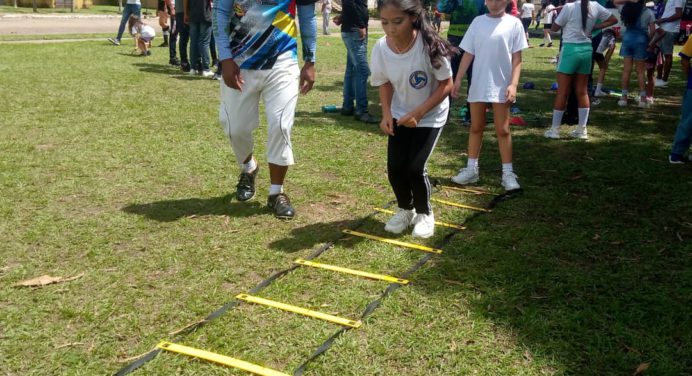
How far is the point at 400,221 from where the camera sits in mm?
4711

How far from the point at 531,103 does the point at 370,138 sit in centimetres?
398

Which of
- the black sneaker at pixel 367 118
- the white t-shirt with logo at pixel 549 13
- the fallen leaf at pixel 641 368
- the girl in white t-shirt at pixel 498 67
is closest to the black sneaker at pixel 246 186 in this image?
the girl in white t-shirt at pixel 498 67

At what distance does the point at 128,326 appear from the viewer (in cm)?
329

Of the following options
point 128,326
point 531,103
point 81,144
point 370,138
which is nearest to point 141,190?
point 81,144

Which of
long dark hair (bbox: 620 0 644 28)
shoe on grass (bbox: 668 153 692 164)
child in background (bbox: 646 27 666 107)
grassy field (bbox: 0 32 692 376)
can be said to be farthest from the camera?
child in background (bbox: 646 27 666 107)

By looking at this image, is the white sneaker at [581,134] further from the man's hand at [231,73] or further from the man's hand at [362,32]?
the man's hand at [231,73]

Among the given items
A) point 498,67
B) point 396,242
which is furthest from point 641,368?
point 498,67

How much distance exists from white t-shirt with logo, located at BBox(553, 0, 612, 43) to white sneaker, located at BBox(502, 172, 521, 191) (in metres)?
2.69

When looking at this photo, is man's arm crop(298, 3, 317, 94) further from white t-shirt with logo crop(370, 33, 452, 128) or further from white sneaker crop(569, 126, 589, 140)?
white sneaker crop(569, 126, 589, 140)

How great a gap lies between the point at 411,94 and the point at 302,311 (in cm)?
173

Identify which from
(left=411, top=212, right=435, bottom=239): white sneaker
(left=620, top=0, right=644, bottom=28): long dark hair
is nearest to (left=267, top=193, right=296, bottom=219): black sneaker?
(left=411, top=212, right=435, bottom=239): white sneaker

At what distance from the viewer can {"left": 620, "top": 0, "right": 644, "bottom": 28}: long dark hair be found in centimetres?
943

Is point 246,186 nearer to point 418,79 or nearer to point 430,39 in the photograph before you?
point 418,79

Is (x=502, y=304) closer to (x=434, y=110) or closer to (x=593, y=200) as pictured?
(x=434, y=110)
